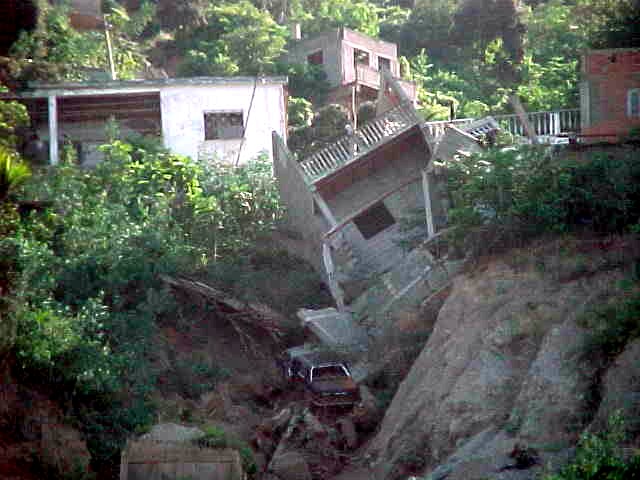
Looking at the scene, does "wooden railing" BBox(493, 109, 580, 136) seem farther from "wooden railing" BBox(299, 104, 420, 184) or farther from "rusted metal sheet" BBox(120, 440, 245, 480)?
"rusted metal sheet" BBox(120, 440, 245, 480)

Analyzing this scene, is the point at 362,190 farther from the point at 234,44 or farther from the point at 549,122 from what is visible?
the point at 234,44

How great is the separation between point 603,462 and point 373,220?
20105 millimetres

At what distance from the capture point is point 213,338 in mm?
28469

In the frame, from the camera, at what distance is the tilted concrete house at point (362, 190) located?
1215 inches

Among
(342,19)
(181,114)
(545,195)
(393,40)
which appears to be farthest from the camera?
(393,40)

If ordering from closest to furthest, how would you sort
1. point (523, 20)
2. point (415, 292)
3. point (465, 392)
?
1. point (465, 392)
2. point (415, 292)
3. point (523, 20)

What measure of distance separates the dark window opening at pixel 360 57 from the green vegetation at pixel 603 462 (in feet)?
119

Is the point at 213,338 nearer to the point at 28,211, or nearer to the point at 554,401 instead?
the point at 28,211

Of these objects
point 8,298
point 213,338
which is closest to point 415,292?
point 213,338

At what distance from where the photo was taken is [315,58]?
48.4 metres

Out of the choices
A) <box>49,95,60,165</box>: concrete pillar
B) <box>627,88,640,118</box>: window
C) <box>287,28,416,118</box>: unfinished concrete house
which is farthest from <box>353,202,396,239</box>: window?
<box>287,28,416,118</box>: unfinished concrete house

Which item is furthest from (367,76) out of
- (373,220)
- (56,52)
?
(373,220)

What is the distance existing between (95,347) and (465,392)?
8.11 meters

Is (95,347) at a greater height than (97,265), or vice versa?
(97,265)
